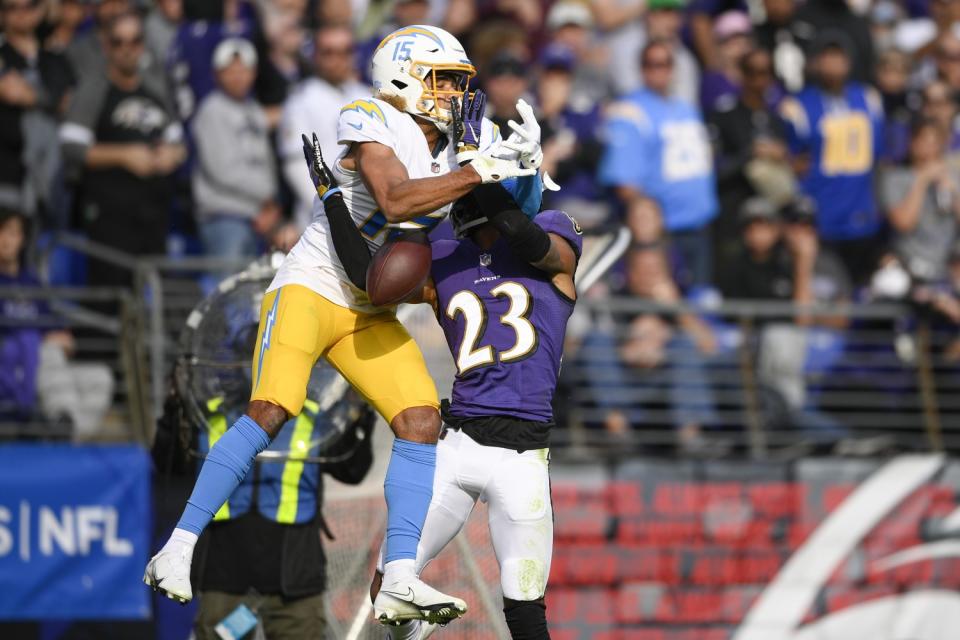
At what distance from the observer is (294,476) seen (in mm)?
7016

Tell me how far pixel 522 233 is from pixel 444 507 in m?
1.12

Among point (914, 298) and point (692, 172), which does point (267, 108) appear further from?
point (914, 298)

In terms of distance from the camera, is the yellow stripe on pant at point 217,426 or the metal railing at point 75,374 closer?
the yellow stripe on pant at point 217,426

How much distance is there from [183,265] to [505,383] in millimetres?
3542

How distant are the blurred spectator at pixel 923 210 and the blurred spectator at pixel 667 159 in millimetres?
1496

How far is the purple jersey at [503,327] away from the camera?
254 inches

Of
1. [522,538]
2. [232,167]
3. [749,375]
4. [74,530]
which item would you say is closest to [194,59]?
[232,167]

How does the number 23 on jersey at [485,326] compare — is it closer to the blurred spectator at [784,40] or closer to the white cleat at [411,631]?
the white cleat at [411,631]

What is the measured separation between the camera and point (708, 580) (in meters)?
10.0

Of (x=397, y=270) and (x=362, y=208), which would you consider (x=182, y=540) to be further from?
(x=362, y=208)

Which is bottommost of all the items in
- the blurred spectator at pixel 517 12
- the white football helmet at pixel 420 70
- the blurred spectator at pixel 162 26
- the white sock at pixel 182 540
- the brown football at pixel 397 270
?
the white sock at pixel 182 540

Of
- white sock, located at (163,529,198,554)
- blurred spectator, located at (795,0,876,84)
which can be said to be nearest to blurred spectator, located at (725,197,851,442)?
blurred spectator, located at (795,0,876,84)

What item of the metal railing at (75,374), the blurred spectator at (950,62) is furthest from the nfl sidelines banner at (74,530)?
the blurred spectator at (950,62)

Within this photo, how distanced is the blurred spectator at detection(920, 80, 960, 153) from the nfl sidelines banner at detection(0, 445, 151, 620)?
6383 millimetres
